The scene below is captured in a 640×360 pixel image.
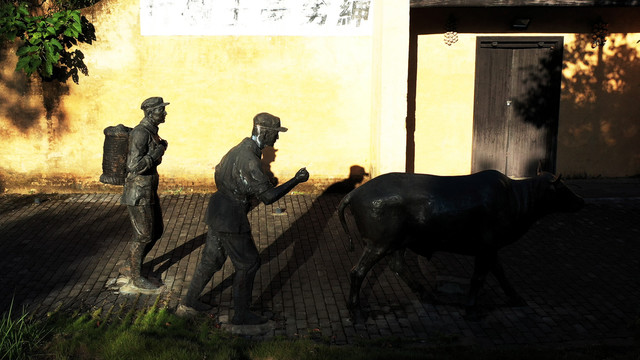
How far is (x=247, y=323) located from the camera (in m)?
6.57

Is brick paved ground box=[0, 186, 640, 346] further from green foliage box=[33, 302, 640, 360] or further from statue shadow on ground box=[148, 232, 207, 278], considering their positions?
green foliage box=[33, 302, 640, 360]

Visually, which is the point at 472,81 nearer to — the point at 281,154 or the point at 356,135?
the point at 356,135

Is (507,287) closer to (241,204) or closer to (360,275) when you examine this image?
(360,275)

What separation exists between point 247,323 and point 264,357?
73 cm

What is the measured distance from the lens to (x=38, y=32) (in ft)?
36.3

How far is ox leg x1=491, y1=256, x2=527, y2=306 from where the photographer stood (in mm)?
6885

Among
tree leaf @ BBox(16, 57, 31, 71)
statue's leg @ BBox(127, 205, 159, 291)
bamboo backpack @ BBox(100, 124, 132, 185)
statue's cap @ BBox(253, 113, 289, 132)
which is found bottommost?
statue's leg @ BBox(127, 205, 159, 291)

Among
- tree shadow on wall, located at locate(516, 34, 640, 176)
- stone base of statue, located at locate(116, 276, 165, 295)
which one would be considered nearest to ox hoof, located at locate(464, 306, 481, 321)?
stone base of statue, located at locate(116, 276, 165, 295)

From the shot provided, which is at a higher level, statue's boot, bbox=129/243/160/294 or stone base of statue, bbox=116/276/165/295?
statue's boot, bbox=129/243/160/294

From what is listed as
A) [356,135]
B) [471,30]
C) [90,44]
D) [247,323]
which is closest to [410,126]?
[356,135]

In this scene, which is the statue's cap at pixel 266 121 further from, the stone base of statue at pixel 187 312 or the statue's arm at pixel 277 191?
the stone base of statue at pixel 187 312

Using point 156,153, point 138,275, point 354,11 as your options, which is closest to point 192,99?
point 354,11

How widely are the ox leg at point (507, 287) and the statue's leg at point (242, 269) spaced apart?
8.27 ft

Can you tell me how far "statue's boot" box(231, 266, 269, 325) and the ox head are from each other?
3.17m
